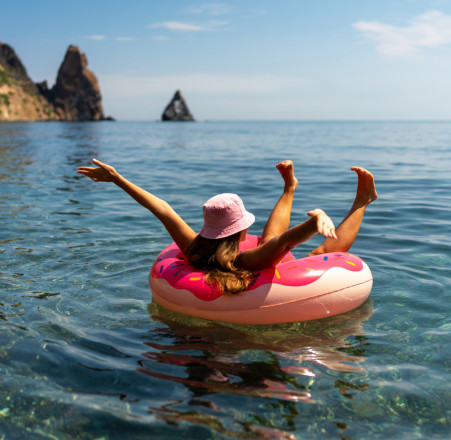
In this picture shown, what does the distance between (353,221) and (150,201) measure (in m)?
1.96

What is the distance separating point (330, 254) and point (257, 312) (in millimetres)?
955

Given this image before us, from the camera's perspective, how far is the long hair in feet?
13.0

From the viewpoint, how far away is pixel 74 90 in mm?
126875

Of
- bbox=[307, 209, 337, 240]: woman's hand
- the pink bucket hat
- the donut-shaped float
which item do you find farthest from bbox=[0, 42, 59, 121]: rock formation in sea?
bbox=[307, 209, 337, 240]: woman's hand

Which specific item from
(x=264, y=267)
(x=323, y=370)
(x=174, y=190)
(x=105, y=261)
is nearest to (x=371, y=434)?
(x=323, y=370)

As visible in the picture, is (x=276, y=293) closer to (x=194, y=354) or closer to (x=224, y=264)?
(x=224, y=264)

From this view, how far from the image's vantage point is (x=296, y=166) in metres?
16.7

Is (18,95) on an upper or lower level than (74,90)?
lower

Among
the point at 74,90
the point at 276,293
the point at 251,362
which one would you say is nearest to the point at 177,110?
the point at 74,90

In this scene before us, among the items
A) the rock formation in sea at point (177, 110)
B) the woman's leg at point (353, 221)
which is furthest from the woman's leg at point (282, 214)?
the rock formation in sea at point (177, 110)

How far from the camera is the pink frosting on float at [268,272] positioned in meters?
4.02

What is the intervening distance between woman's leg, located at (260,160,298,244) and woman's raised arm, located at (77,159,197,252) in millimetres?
756

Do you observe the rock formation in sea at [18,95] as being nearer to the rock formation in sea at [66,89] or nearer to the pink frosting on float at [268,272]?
the rock formation in sea at [66,89]

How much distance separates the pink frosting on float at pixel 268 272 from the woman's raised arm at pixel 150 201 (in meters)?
0.23
